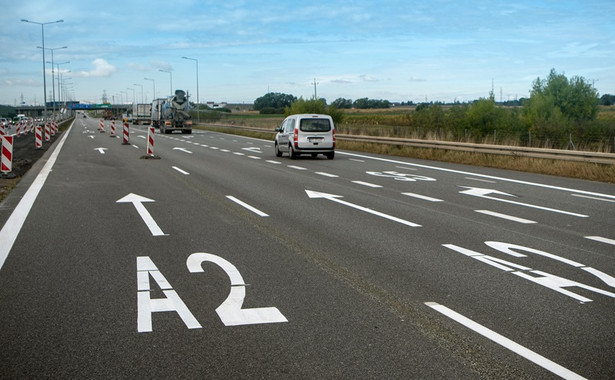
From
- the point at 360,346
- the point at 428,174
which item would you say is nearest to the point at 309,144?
the point at 428,174

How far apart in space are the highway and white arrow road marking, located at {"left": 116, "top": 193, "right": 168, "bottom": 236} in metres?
0.06

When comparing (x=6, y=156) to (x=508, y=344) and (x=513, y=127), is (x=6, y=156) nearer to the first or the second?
(x=508, y=344)

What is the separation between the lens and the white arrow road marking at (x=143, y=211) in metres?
9.68

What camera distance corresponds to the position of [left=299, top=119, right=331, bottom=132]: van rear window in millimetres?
25016

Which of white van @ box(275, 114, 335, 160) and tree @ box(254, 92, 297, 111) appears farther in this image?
tree @ box(254, 92, 297, 111)

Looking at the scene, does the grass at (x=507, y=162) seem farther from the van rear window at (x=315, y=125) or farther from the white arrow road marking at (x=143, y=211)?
the white arrow road marking at (x=143, y=211)

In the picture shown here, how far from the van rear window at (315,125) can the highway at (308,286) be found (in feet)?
38.4

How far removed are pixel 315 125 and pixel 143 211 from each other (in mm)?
14277

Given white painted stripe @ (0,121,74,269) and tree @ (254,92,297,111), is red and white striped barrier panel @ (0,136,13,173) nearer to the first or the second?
white painted stripe @ (0,121,74,269)

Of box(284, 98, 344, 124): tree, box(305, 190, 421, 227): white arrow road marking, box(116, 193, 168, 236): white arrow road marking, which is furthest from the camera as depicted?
box(284, 98, 344, 124): tree

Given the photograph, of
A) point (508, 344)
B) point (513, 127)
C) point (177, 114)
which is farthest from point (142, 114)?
point (508, 344)

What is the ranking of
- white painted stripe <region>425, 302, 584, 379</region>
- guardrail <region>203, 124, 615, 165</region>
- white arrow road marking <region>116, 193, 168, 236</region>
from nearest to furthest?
white painted stripe <region>425, 302, 584, 379</region> < white arrow road marking <region>116, 193, 168, 236</region> < guardrail <region>203, 124, 615, 165</region>

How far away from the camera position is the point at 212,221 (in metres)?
10.4

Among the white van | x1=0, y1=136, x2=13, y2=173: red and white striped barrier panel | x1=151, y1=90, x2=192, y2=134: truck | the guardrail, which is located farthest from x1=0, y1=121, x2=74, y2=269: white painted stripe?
x1=151, y1=90, x2=192, y2=134: truck
